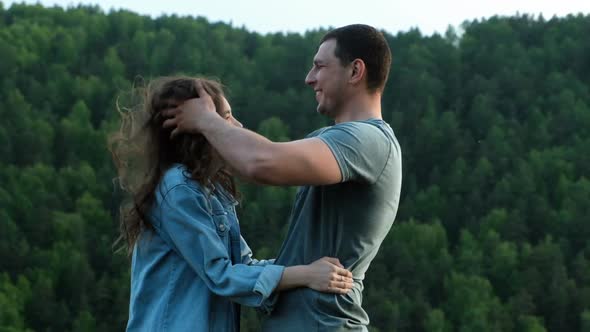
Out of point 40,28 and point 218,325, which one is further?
point 40,28

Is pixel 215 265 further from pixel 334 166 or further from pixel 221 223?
pixel 334 166

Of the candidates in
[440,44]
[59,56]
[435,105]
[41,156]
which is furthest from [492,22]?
[41,156]

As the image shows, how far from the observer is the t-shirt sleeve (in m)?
4.43

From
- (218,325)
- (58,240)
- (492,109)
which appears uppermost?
(218,325)

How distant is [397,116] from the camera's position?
87875 millimetres

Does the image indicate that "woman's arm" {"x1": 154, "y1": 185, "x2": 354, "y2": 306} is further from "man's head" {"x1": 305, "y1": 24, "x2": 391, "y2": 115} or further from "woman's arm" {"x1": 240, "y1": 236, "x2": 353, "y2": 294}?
"man's head" {"x1": 305, "y1": 24, "x2": 391, "y2": 115}

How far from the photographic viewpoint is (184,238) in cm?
464

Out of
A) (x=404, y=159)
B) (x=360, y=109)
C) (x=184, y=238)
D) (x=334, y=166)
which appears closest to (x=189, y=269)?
(x=184, y=238)

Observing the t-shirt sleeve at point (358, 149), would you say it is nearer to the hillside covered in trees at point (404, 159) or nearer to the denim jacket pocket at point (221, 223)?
the denim jacket pocket at point (221, 223)

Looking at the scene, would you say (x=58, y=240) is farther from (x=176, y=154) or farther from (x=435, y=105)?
(x=176, y=154)

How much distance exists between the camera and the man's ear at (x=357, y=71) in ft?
15.6

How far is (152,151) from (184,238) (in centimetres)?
38

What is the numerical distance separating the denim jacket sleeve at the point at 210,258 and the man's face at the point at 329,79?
0.58 meters

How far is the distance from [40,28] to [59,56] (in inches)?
100.0
